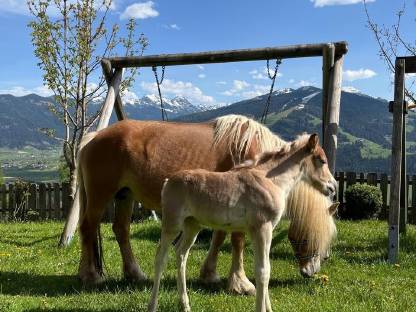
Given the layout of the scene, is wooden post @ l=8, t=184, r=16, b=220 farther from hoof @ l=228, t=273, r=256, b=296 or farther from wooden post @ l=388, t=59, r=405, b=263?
hoof @ l=228, t=273, r=256, b=296

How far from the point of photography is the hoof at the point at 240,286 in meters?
6.32

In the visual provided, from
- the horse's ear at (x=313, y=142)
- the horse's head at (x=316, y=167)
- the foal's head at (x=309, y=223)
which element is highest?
the horse's ear at (x=313, y=142)

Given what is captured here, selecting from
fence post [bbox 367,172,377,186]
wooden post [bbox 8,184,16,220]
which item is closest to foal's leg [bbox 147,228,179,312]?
fence post [bbox 367,172,377,186]

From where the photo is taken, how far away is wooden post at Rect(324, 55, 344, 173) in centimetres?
767

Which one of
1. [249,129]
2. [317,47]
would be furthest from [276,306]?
[317,47]

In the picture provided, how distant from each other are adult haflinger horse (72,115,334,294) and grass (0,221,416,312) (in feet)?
1.31

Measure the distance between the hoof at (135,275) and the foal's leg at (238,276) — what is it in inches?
57.9

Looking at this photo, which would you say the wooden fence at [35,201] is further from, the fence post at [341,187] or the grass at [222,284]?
the grass at [222,284]

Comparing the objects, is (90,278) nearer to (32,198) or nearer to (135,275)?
(135,275)

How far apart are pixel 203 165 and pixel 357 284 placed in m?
2.74

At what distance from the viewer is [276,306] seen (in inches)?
219

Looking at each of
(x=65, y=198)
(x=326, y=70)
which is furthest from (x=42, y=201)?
(x=326, y=70)

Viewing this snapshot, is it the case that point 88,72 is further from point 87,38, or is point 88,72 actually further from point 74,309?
point 74,309

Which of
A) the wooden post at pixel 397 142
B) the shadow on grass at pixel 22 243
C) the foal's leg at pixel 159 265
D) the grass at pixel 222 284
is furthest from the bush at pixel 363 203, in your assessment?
the foal's leg at pixel 159 265
